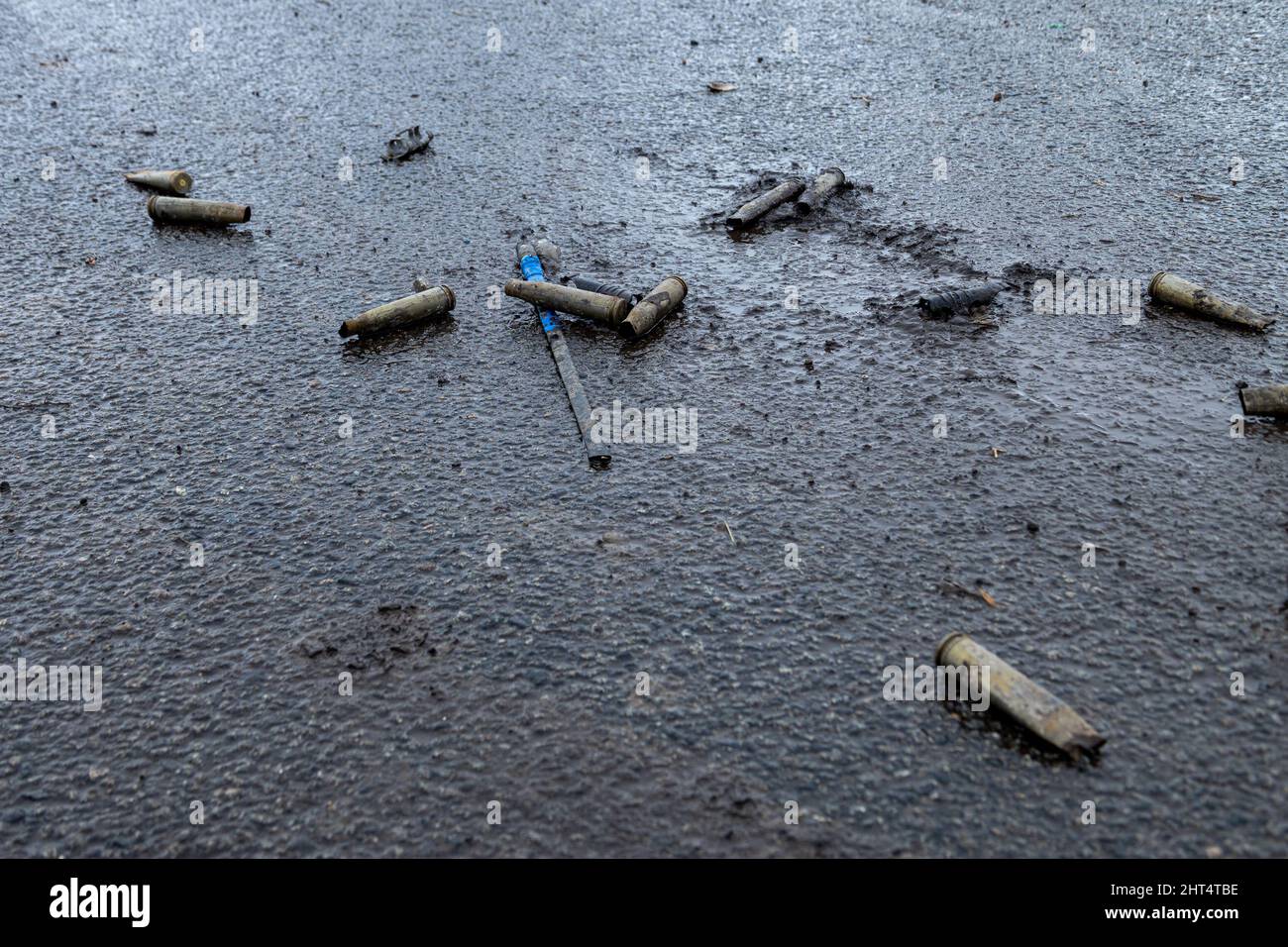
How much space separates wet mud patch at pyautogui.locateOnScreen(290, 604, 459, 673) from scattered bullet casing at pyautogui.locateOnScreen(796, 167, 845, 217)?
3674 millimetres

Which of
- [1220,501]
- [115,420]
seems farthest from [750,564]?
[115,420]

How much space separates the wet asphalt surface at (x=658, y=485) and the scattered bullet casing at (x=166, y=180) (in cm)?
15

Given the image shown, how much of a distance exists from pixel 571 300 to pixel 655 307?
0.43 meters

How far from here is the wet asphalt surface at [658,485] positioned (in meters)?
3.05

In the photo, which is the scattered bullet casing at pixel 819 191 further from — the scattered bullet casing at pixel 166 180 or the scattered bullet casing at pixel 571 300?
the scattered bullet casing at pixel 166 180

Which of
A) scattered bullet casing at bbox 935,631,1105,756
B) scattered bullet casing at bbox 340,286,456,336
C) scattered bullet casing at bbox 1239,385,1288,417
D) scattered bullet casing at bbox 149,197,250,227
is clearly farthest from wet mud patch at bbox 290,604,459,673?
scattered bullet casing at bbox 149,197,250,227

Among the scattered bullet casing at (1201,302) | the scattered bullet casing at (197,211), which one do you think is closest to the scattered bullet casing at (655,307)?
the scattered bullet casing at (1201,302)

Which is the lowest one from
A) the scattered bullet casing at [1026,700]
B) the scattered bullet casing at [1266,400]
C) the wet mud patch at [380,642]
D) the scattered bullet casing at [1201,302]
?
the scattered bullet casing at [1026,700]

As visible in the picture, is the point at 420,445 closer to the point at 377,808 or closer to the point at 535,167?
the point at 377,808

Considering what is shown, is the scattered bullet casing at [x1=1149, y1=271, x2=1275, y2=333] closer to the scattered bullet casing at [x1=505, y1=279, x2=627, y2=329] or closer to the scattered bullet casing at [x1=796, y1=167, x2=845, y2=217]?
the scattered bullet casing at [x1=796, y1=167, x2=845, y2=217]

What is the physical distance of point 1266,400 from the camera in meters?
4.34

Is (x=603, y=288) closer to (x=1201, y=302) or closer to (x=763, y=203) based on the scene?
(x=763, y=203)

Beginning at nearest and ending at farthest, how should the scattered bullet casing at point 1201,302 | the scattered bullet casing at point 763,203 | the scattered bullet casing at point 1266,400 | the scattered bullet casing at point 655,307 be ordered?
the scattered bullet casing at point 1266,400
the scattered bullet casing at point 1201,302
the scattered bullet casing at point 655,307
the scattered bullet casing at point 763,203

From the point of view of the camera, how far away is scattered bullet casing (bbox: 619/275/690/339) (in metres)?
5.15
